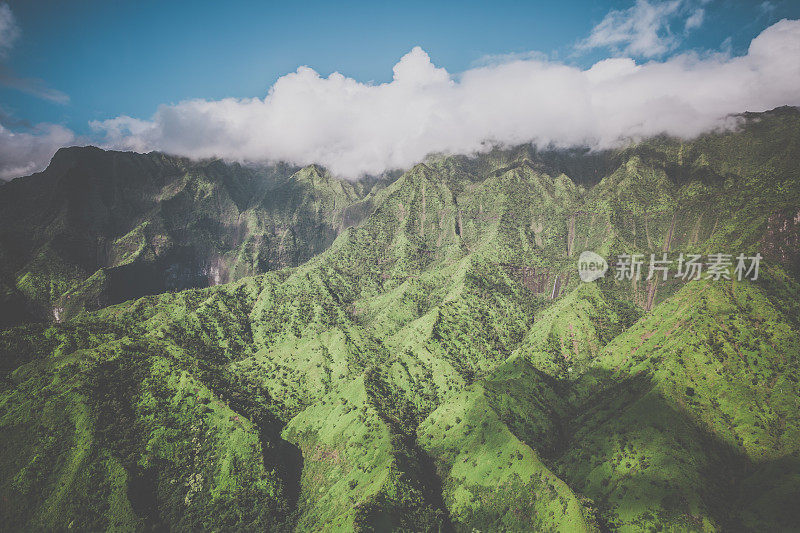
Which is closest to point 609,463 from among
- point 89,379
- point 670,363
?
point 670,363

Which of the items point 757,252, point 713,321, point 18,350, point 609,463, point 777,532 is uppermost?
point 18,350

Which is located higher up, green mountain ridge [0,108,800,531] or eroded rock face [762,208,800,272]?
eroded rock face [762,208,800,272]

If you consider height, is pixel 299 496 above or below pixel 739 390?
below

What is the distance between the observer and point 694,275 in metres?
200

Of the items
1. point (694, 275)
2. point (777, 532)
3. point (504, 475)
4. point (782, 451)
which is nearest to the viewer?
point (777, 532)

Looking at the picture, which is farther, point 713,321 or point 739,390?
point 713,321

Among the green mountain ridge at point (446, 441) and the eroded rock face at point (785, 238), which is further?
the eroded rock face at point (785, 238)

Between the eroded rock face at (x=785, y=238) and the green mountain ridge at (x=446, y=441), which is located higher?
the eroded rock face at (x=785, y=238)

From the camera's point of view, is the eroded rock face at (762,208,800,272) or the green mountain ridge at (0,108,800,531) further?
the eroded rock face at (762,208,800,272)

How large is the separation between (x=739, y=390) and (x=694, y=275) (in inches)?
3858

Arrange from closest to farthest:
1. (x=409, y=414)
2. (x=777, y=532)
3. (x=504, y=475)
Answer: (x=777, y=532)
(x=504, y=475)
(x=409, y=414)

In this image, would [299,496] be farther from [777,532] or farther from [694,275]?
[694,275]

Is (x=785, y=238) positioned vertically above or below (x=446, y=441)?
above

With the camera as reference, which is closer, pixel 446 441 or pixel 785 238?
pixel 446 441
